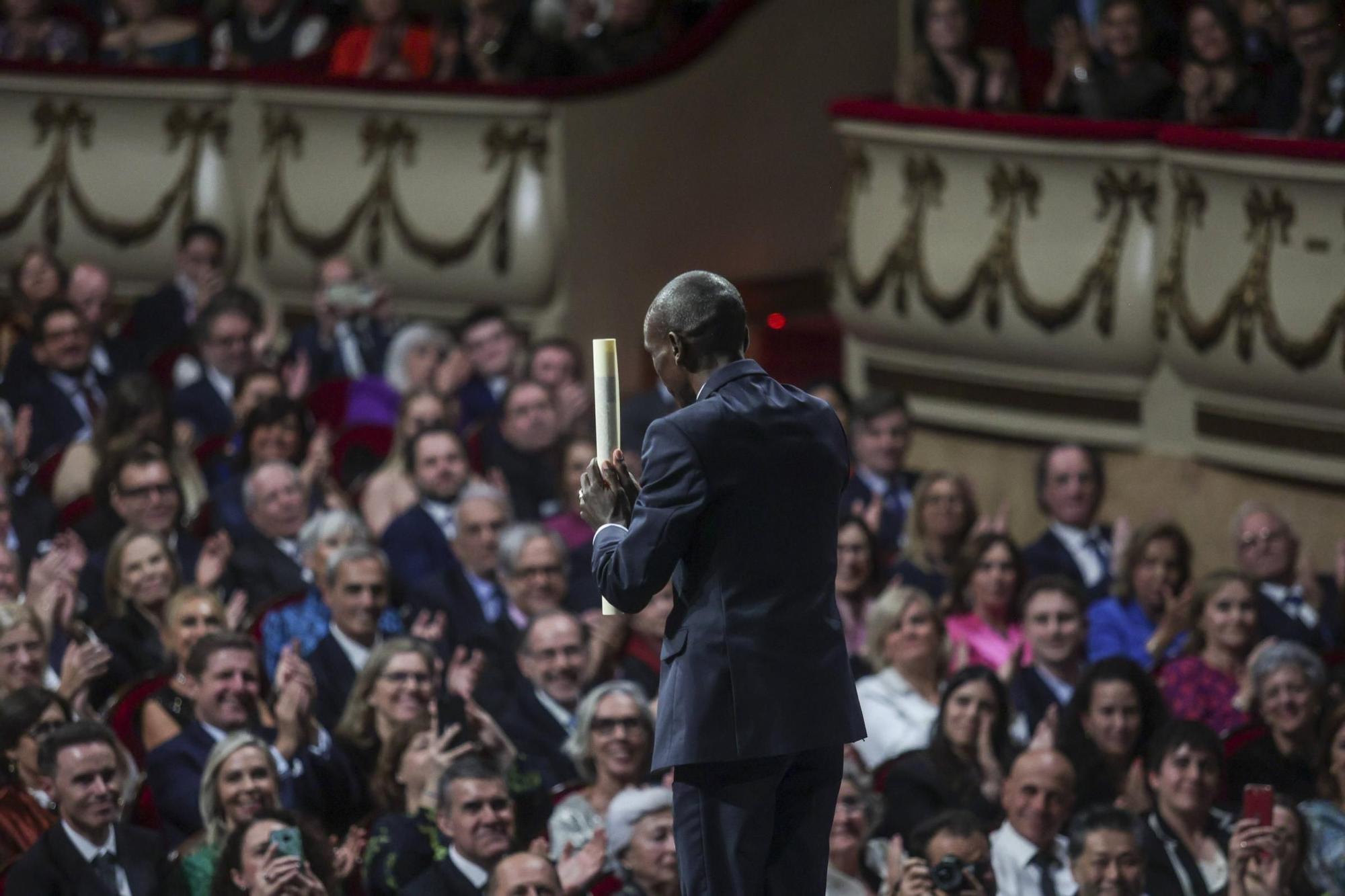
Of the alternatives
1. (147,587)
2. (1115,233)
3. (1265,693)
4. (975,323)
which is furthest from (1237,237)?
(147,587)

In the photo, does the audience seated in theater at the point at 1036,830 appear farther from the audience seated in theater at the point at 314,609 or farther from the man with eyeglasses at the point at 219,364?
the man with eyeglasses at the point at 219,364

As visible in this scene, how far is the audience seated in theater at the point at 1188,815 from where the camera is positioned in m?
4.45

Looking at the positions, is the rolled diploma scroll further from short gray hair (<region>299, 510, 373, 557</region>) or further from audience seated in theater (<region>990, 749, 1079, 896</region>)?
short gray hair (<region>299, 510, 373, 557</region>)

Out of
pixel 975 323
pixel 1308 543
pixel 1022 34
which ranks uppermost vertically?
pixel 1022 34

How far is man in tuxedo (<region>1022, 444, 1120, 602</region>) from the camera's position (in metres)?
6.04

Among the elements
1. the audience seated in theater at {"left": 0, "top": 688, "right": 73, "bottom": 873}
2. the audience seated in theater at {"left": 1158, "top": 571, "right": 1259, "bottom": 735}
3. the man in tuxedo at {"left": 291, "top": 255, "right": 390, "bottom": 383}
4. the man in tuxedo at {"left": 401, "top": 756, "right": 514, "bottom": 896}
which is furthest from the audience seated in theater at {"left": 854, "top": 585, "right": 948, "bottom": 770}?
the man in tuxedo at {"left": 291, "top": 255, "right": 390, "bottom": 383}

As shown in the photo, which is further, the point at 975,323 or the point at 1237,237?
the point at 975,323

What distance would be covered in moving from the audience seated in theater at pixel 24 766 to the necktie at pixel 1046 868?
181 cm

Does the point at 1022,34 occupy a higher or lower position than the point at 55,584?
higher

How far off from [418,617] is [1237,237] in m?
2.50

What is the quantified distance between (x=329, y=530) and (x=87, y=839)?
142 centimetres

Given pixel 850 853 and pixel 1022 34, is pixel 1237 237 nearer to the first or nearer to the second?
pixel 1022 34

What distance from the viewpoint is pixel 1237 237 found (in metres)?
6.37

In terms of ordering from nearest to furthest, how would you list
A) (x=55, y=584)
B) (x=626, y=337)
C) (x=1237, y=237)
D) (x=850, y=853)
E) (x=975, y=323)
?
(x=850, y=853) → (x=55, y=584) → (x=1237, y=237) → (x=975, y=323) → (x=626, y=337)
